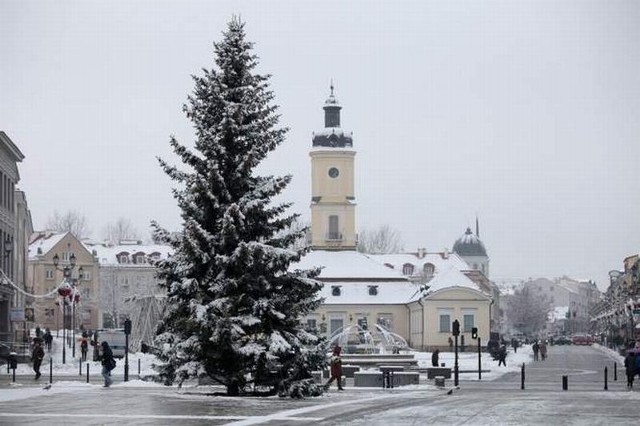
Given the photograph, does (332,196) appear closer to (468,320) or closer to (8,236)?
(468,320)

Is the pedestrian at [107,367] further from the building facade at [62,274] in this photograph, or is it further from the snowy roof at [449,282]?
the building facade at [62,274]

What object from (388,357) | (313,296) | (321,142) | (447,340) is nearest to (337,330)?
(447,340)

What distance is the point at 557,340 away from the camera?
156 metres

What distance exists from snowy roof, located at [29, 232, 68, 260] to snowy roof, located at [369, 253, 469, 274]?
39871mm

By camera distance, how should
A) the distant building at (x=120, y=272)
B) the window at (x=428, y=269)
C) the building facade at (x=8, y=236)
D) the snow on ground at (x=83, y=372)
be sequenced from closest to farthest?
the snow on ground at (x=83, y=372)
the building facade at (x=8, y=236)
the distant building at (x=120, y=272)
the window at (x=428, y=269)

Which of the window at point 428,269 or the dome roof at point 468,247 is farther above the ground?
the dome roof at point 468,247

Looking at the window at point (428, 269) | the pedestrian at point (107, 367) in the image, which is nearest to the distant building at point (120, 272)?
the window at point (428, 269)

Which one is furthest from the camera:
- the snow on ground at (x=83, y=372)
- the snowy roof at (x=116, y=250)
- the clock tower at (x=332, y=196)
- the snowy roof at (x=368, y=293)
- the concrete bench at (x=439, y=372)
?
the snowy roof at (x=116, y=250)

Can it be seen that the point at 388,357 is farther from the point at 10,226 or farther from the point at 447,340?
the point at 447,340

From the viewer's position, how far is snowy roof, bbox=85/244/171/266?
14250 cm

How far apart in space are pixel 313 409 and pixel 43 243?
10833cm

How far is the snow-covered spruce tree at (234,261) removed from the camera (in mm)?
34875

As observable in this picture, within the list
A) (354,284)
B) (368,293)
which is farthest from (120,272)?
(368,293)

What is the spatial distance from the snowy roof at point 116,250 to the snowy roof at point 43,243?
231 inches
